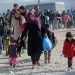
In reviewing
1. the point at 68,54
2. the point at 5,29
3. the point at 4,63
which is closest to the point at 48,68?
the point at 68,54

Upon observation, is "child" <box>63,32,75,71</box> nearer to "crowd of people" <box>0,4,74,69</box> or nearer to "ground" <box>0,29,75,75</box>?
"crowd of people" <box>0,4,74,69</box>

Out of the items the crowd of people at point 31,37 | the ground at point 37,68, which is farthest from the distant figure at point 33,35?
the ground at point 37,68

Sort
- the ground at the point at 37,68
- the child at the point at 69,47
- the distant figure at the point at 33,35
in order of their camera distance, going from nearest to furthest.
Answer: the ground at the point at 37,68 → the child at the point at 69,47 → the distant figure at the point at 33,35

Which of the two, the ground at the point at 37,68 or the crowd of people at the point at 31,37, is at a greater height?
the crowd of people at the point at 31,37

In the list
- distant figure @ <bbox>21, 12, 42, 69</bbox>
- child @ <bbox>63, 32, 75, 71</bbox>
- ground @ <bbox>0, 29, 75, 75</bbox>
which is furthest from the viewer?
distant figure @ <bbox>21, 12, 42, 69</bbox>

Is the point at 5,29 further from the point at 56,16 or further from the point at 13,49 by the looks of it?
the point at 56,16

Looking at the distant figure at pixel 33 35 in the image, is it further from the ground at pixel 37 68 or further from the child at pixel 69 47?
the child at pixel 69 47

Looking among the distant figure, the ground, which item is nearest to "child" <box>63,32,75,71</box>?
the ground

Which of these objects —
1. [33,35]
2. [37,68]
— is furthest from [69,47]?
[37,68]

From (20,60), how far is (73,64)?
2240 mm

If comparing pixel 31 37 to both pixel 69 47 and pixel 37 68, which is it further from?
pixel 69 47

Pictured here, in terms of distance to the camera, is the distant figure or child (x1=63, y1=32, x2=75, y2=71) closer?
child (x1=63, y1=32, x2=75, y2=71)

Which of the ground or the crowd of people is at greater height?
the crowd of people

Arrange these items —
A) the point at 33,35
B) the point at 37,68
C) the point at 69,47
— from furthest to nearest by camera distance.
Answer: the point at 37,68 → the point at 33,35 → the point at 69,47
